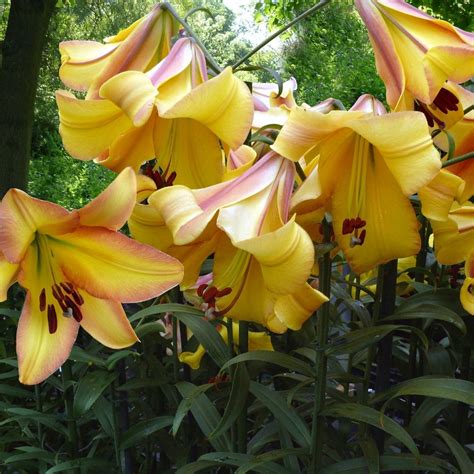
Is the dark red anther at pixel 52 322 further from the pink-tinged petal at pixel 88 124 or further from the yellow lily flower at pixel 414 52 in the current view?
the yellow lily flower at pixel 414 52

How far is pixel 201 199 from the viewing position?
434 mm

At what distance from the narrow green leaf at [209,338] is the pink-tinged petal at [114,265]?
0.23 metres

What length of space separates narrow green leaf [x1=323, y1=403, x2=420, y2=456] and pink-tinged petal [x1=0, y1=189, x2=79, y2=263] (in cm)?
31

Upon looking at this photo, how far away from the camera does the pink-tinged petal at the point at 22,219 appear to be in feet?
1.46

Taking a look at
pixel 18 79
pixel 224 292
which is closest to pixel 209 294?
pixel 224 292

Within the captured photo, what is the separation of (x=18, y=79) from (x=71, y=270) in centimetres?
340

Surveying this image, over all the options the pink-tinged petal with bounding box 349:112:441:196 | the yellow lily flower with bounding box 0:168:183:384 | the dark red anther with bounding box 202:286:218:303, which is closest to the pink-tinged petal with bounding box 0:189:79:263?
the yellow lily flower with bounding box 0:168:183:384

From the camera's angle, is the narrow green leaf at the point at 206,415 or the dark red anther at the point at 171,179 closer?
the dark red anther at the point at 171,179

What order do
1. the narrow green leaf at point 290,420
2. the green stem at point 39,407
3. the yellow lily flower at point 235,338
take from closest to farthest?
the narrow green leaf at point 290,420 < the yellow lily flower at point 235,338 < the green stem at point 39,407

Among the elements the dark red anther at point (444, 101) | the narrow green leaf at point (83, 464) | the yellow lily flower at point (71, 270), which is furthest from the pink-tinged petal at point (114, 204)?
the narrow green leaf at point (83, 464)

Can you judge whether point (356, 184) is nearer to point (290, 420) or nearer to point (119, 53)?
point (119, 53)

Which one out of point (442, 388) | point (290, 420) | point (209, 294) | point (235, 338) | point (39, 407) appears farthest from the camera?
point (39, 407)

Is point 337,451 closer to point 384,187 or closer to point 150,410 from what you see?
point 150,410

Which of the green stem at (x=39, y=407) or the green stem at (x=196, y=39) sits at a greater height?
the green stem at (x=196, y=39)
